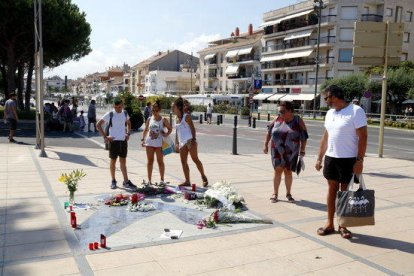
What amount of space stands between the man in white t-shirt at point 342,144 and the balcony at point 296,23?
46818 mm

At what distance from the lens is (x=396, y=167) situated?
33.1 feet

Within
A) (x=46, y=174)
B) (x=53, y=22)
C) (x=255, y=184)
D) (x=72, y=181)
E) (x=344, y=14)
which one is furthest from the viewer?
(x=344, y=14)

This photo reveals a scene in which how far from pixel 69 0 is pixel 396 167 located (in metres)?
25.5

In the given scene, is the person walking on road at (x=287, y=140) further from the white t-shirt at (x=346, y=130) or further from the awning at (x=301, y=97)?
the awning at (x=301, y=97)

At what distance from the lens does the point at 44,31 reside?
25406 mm

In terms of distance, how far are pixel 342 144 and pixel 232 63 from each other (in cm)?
6537

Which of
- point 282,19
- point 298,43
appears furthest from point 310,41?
point 282,19

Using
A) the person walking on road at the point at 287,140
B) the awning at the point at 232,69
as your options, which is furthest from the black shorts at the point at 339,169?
the awning at the point at 232,69

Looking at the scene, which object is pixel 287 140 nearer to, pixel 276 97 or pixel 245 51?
pixel 276 97

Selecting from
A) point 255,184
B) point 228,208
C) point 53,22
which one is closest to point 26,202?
point 228,208

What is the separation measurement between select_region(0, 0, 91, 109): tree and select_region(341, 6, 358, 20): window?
30137 mm

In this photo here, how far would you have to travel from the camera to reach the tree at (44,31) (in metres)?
23.3

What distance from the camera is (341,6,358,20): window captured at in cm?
4691

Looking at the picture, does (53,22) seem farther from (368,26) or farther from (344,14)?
(344,14)
